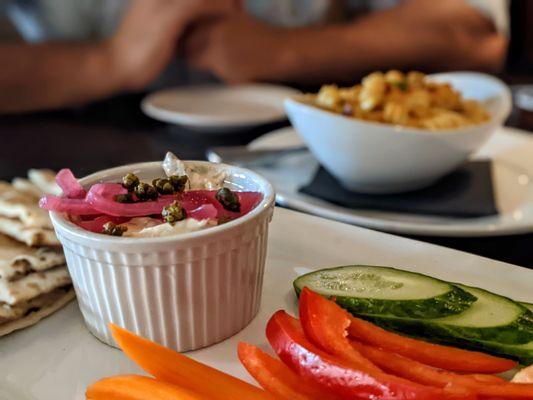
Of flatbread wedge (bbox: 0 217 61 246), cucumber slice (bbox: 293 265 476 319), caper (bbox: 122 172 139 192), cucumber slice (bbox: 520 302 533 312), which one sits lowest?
cucumber slice (bbox: 520 302 533 312)

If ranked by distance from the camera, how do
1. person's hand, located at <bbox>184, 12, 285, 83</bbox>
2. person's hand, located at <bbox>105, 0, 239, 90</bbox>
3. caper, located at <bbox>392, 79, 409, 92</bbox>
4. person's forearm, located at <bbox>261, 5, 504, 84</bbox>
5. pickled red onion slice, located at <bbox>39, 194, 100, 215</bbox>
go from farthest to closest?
person's forearm, located at <bbox>261, 5, 504, 84</bbox> < person's hand, located at <bbox>184, 12, 285, 83</bbox> < person's hand, located at <bbox>105, 0, 239, 90</bbox> < caper, located at <bbox>392, 79, 409, 92</bbox> < pickled red onion slice, located at <bbox>39, 194, 100, 215</bbox>

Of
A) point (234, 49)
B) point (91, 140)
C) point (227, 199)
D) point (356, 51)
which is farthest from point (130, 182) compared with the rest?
point (356, 51)

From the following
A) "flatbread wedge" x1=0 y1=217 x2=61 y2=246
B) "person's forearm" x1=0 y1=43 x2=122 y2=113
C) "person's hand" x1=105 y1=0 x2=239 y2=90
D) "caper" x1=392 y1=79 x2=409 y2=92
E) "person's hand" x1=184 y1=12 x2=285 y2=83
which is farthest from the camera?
"person's hand" x1=184 y1=12 x2=285 y2=83

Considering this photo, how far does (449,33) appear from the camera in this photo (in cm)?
360

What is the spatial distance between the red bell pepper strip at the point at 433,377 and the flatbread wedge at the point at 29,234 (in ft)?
2.07

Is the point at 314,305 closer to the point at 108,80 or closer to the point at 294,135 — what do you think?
the point at 294,135

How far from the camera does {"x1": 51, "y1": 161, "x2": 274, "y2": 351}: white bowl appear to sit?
957 millimetres

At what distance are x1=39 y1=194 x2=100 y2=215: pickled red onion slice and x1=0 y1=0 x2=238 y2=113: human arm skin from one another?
1999 millimetres

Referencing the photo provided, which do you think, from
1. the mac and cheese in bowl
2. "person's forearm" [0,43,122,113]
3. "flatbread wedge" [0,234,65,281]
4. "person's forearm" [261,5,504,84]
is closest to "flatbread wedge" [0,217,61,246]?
"flatbread wedge" [0,234,65,281]

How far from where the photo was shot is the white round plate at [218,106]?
2273 millimetres

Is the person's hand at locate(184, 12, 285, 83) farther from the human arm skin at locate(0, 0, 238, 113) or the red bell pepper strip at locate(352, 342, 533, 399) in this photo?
the red bell pepper strip at locate(352, 342, 533, 399)

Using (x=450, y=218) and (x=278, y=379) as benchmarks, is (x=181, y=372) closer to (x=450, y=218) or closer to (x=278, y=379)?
(x=278, y=379)

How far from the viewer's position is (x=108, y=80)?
9.78 feet

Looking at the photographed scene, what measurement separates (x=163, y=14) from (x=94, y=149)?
1.10 meters
